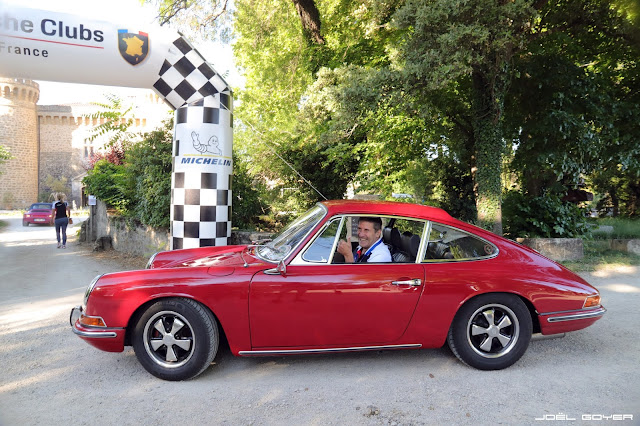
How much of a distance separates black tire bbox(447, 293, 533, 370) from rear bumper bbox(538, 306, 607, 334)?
0.15 meters

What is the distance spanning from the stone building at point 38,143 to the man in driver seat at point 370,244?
131 feet

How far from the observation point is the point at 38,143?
149 feet

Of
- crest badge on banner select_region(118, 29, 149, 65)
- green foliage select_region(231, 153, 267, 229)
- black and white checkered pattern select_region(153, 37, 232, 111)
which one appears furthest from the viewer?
green foliage select_region(231, 153, 267, 229)

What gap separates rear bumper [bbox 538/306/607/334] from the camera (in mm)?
3432

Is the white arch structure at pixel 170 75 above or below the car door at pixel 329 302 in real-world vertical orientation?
above

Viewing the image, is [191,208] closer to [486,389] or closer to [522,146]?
[486,389]

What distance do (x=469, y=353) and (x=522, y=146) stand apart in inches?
319

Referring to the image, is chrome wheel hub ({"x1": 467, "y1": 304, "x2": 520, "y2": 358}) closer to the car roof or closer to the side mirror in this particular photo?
the car roof

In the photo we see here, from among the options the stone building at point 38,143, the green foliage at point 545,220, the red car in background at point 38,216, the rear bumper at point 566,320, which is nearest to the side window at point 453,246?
the rear bumper at point 566,320

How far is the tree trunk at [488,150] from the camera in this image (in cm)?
848

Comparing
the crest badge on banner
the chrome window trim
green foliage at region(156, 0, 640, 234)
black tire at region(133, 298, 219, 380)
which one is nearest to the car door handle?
the chrome window trim

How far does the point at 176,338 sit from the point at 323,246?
52.4 inches

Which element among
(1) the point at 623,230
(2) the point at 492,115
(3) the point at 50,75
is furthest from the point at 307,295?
(1) the point at 623,230

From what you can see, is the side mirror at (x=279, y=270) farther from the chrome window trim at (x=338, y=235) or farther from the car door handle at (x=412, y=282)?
the car door handle at (x=412, y=282)
